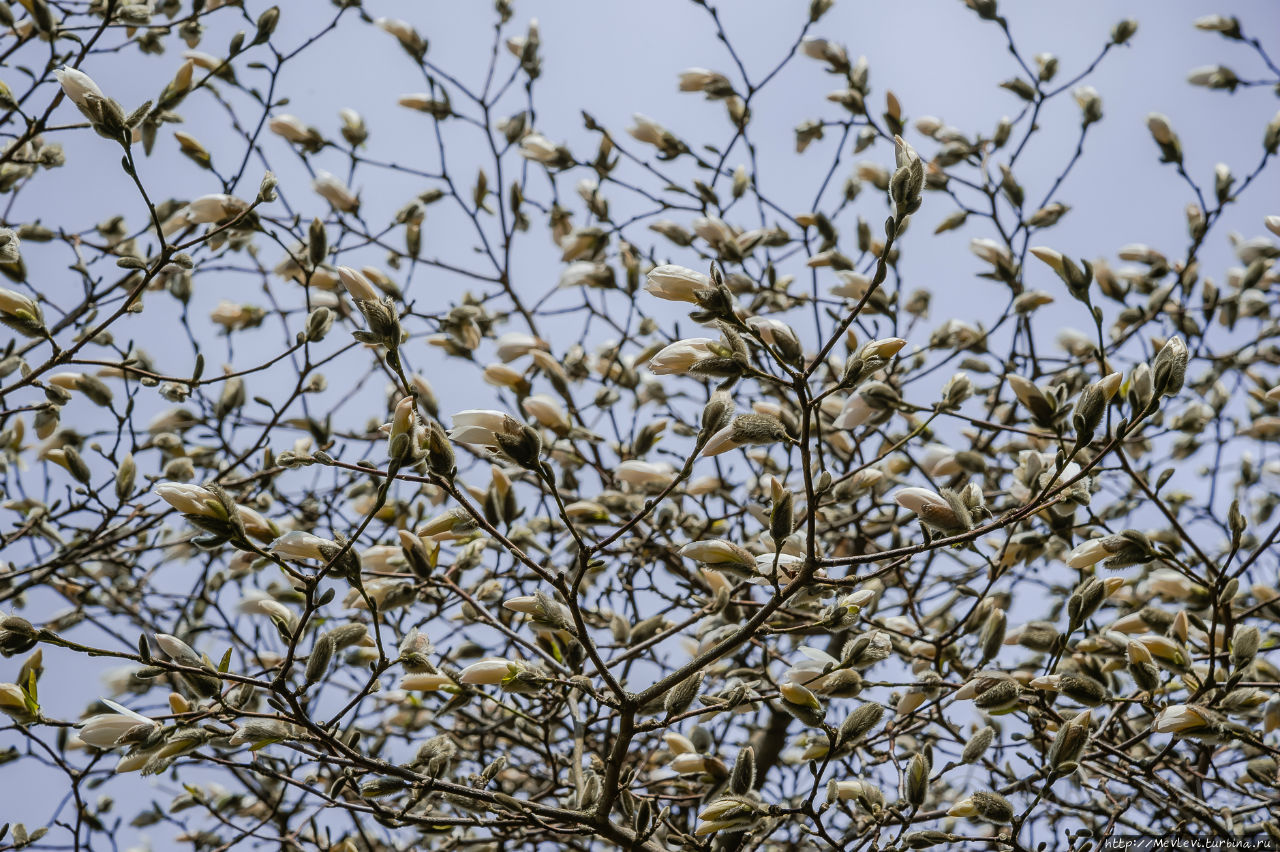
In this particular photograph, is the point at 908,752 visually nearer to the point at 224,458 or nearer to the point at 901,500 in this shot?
the point at 901,500

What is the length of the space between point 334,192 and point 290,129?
0.86 ft

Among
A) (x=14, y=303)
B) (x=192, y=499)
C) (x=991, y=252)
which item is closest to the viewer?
(x=192, y=499)

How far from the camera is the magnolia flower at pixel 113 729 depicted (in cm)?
123

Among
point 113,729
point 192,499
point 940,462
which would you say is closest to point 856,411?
point 940,462

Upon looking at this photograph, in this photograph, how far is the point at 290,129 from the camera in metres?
2.67

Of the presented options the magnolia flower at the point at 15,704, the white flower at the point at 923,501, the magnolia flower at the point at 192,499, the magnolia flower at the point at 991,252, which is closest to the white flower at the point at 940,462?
the magnolia flower at the point at 991,252

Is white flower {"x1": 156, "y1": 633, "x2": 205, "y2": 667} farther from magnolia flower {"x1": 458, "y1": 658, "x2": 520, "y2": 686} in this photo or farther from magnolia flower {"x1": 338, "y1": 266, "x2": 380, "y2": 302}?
magnolia flower {"x1": 338, "y1": 266, "x2": 380, "y2": 302}

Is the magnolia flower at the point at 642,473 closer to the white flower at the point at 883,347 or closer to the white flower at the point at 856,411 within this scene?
the white flower at the point at 856,411

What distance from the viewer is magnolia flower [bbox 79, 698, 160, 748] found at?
1229mm

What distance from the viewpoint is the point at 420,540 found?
1.70 meters

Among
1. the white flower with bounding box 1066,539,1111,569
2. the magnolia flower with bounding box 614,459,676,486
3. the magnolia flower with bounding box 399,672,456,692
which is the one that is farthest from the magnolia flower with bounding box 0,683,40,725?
the white flower with bounding box 1066,539,1111,569

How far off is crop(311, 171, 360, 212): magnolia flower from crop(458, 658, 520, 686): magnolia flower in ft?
5.58

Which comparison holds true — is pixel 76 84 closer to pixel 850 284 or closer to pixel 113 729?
pixel 113 729

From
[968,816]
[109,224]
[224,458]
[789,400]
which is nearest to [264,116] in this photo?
[109,224]
